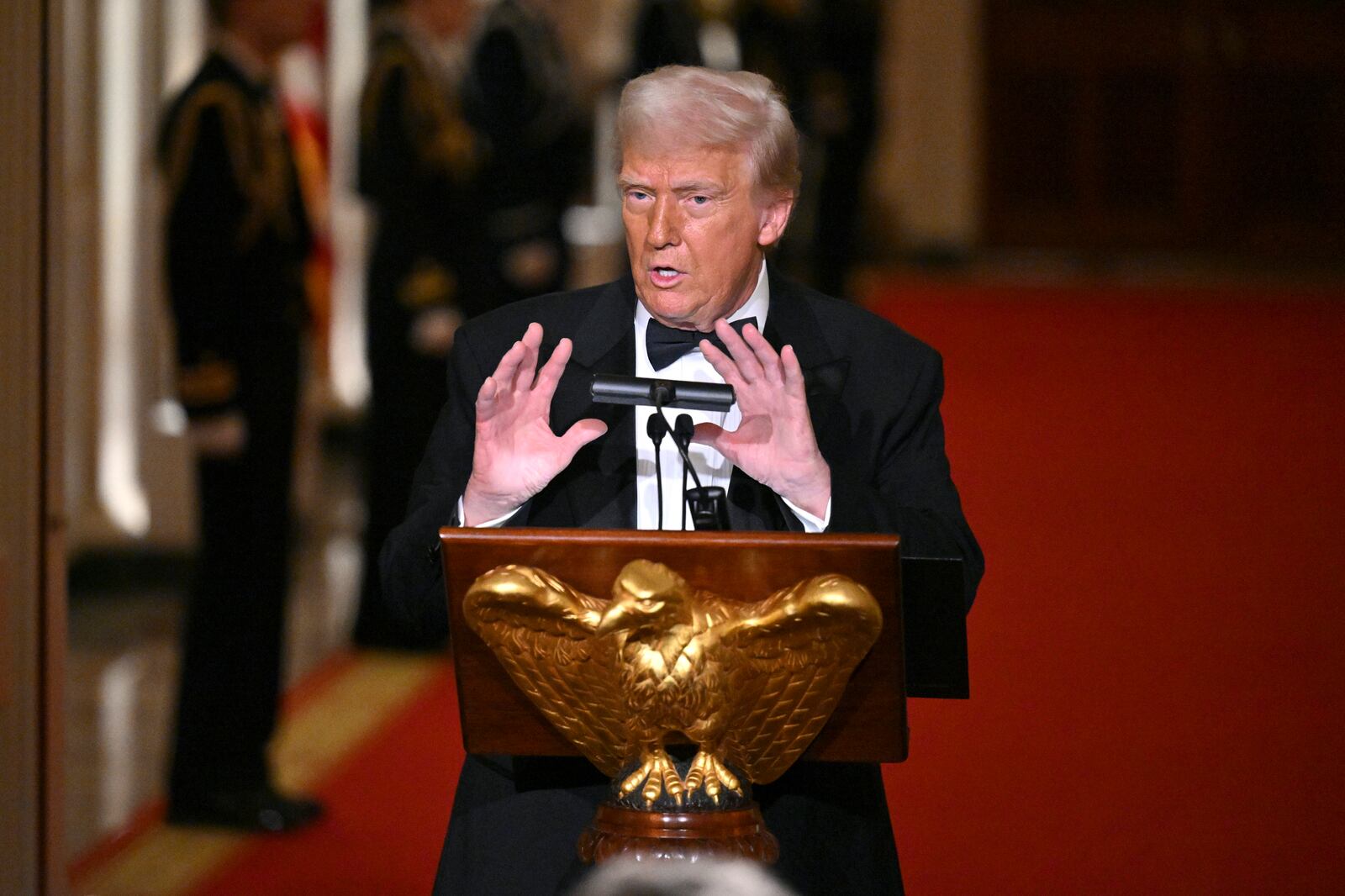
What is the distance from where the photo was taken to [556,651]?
5.97 ft

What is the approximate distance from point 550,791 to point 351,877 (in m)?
1.98

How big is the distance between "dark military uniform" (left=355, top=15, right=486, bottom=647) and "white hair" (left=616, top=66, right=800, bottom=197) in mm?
3607

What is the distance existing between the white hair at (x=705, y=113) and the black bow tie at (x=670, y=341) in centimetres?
20

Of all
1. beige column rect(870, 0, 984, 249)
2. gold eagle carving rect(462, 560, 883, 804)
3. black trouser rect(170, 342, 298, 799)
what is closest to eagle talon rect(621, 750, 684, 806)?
gold eagle carving rect(462, 560, 883, 804)

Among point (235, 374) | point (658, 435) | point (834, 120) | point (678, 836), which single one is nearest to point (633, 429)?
point (658, 435)

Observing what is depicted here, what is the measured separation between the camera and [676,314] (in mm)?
2191

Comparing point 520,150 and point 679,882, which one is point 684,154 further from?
point 520,150

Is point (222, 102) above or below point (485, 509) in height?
above

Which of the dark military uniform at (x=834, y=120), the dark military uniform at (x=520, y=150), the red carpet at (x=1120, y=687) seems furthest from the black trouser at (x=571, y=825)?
the dark military uniform at (x=834, y=120)

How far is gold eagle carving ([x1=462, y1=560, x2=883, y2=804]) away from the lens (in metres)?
1.76

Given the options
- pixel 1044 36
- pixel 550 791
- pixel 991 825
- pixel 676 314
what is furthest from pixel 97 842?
pixel 1044 36

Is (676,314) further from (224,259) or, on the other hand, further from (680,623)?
(224,259)

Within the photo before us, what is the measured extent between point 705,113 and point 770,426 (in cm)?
39

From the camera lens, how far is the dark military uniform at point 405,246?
223 inches
